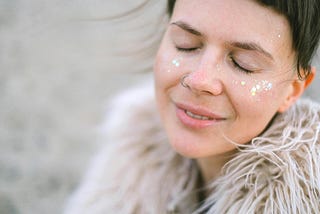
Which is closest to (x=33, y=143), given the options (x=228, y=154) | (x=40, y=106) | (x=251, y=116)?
(x=40, y=106)

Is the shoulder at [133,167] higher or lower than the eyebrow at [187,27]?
lower

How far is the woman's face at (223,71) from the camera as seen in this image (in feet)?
3.56

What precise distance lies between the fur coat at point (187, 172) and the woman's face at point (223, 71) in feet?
0.22

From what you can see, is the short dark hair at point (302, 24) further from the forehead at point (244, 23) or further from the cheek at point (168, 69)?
the cheek at point (168, 69)

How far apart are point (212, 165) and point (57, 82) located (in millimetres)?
1677

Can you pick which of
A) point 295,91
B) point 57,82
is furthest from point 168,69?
point 57,82

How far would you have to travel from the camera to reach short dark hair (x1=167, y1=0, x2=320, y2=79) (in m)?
1.06

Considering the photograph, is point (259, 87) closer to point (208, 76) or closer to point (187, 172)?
point (208, 76)

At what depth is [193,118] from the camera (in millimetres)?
1199

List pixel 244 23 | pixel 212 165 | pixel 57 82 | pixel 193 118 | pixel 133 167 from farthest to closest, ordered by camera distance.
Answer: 1. pixel 57 82
2. pixel 133 167
3. pixel 212 165
4. pixel 193 118
5. pixel 244 23

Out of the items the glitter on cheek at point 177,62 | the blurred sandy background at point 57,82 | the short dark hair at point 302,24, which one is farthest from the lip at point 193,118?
the blurred sandy background at point 57,82

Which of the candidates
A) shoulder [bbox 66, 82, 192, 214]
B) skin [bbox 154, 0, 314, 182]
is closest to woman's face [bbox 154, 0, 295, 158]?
skin [bbox 154, 0, 314, 182]

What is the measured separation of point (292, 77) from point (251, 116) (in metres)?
0.15

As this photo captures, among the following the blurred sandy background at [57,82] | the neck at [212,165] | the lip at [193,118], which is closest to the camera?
the lip at [193,118]
